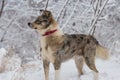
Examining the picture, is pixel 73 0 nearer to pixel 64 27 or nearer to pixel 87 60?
pixel 64 27

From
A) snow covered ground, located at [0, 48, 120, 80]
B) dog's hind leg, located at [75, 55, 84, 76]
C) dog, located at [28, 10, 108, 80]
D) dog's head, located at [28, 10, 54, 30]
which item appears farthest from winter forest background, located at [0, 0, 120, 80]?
dog's head, located at [28, 10, 54, 30]

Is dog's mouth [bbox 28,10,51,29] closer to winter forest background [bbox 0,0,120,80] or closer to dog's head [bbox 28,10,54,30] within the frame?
dog's head [bbox 28,10,54,30]

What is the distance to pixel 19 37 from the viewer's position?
1266 centimetres

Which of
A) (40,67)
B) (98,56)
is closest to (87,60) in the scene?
(98,56)

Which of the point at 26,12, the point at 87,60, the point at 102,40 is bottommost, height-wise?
the point at 102,40

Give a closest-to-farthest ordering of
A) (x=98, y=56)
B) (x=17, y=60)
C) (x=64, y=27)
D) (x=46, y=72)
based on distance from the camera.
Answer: (x=46, y=72), (x=98, y=56), (x=17, y=60), (x=64, y=27)

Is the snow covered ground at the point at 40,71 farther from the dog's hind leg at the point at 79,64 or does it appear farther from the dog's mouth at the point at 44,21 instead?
the dog's mouth at the point at 44,21

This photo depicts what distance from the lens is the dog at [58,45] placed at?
6.25m

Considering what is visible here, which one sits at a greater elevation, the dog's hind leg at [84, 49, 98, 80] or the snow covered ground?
the dog's hind leg at [84, 49, 98, 80]

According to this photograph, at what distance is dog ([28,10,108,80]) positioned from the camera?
6.25 metres

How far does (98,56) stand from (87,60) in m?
0.40

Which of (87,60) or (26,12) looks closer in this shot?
(87,60)

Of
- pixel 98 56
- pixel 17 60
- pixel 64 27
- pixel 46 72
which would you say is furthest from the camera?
pixel 64 27

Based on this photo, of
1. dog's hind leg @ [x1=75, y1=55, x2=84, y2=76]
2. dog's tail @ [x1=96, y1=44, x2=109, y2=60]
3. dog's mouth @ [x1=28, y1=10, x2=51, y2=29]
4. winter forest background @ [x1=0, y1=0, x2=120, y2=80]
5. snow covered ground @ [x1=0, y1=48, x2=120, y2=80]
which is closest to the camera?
dog's mouth @ [x1=28, y1=10, x2=51, y2=29]
